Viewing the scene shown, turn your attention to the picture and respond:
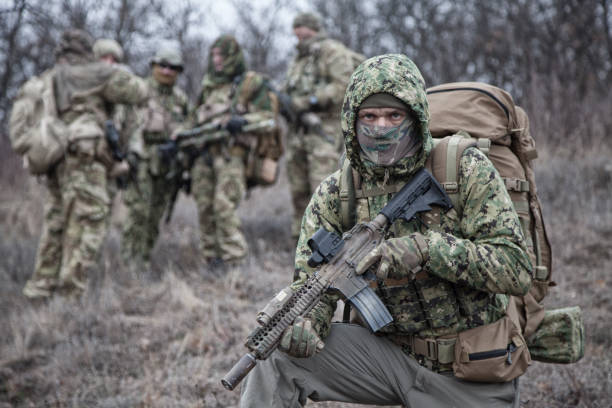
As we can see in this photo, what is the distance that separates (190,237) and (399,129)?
5561 mm

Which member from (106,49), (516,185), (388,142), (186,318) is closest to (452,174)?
(388,142)

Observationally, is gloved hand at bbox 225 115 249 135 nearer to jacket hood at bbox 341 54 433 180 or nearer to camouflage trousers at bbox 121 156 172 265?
camouflage trousers at bbox 121 156 172 265

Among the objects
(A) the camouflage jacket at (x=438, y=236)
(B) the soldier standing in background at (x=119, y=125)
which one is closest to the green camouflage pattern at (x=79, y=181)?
(B) the soldier standing in background at (x=119, y=125)

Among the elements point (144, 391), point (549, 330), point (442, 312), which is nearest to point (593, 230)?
point (549, 330)

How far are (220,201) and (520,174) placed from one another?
366cm

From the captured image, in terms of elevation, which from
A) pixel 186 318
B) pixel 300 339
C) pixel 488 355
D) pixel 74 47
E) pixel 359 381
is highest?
pixel 74 47

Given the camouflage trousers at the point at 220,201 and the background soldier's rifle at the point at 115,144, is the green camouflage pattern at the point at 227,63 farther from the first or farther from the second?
the background soldier's rifle at the point at 115,144

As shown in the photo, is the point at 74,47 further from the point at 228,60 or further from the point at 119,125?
the point at 228,60

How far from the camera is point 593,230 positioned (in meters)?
5.80

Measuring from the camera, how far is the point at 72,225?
5297 mm

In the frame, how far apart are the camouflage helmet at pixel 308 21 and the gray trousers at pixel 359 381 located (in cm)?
453

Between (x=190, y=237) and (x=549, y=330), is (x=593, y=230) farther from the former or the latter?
(x=190, y=237)

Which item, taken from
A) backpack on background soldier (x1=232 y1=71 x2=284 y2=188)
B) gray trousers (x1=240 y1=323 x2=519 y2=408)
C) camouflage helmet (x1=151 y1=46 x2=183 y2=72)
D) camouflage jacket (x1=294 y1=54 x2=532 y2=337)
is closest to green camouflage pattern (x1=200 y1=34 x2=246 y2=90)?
backpack on background soldier (x1=232 y1=71 x2=284 y2=188)

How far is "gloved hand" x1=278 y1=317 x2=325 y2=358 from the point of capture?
2.09 meters
